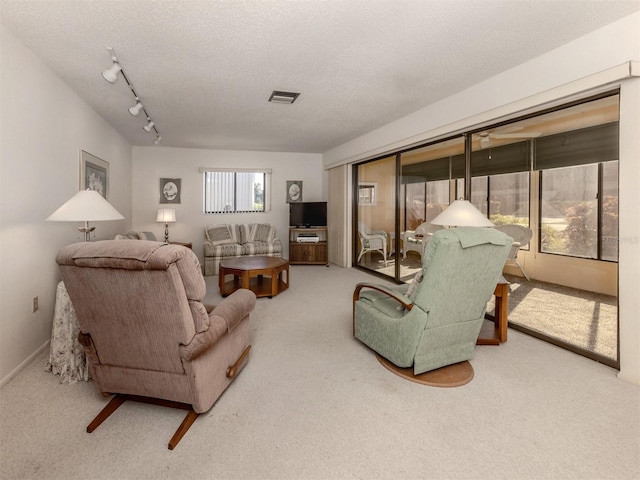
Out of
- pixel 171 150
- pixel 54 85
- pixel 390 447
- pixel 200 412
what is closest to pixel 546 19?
pixel 390 447

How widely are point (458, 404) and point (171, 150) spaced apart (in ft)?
22.2

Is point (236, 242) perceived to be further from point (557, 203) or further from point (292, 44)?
point (557, 203)

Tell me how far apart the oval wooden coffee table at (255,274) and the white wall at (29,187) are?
1721mm

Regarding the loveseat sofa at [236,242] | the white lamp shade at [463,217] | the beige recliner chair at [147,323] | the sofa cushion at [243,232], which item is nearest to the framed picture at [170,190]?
the loveseat sofa at [236,242]

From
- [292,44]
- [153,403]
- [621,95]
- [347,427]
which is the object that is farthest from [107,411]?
[621,95]

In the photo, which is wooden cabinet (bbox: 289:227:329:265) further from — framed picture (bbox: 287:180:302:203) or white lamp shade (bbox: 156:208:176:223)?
white lamp shade (bbox: 156:208:176:223)

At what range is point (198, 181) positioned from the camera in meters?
6.99

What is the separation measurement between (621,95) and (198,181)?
6.60 metres

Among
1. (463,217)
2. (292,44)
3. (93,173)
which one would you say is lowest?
(463,217)

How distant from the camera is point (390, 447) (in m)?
1.68

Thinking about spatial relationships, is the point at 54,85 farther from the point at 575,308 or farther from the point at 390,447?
the point at 575,308

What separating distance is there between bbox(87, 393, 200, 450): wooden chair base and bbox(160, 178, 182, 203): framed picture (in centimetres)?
541

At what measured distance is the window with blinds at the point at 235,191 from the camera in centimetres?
712

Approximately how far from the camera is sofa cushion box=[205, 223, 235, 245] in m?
6.37
